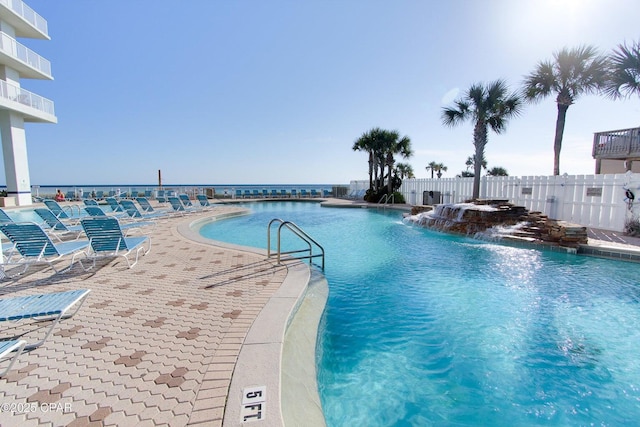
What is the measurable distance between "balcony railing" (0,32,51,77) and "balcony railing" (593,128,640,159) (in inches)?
1235

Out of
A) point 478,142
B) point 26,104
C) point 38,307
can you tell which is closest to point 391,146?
point 478,142

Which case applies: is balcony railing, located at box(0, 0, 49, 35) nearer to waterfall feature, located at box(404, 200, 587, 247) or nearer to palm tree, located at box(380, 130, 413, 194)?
palm tree, located at box(380, 130, 413, 194)

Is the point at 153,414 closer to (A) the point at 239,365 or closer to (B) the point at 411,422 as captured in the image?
(A) the point at 239,365

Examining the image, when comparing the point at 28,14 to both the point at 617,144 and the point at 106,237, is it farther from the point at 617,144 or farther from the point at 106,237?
the point at 617,144

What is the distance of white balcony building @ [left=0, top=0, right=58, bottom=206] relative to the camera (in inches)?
608

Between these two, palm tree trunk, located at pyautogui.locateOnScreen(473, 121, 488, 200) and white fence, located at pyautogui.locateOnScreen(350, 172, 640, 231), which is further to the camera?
palm tree trunk, located at pyautogui.locateOnScreen(473, 121, 488, 200)

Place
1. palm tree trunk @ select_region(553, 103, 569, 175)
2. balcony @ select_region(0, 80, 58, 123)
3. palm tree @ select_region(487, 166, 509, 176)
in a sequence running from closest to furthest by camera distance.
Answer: palm tree trunk @ select_region(553, 103, 569, 175) → balcony @ select_region(0, 80, 58, 123) → palm tree @ select_region(487, 166, 509, 176)

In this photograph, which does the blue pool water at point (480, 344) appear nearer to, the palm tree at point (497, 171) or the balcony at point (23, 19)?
the balcony at point (23, 19)

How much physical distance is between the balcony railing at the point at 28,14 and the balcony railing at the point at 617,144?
31597mm

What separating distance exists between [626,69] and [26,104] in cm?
2904

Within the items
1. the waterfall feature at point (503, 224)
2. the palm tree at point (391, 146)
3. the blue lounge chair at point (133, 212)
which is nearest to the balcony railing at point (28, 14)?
the blue lounge chair at point (133, 212)

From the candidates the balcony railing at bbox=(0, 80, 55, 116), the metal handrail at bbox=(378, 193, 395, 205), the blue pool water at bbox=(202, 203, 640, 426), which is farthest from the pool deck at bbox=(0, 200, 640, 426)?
the balcony railing at bbox=(0, 80, 55, 116)

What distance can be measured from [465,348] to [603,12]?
9.89 meters

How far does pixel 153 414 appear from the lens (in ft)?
6.14
